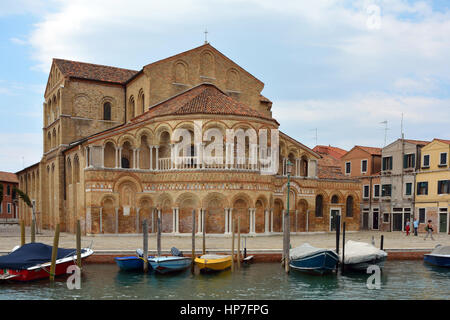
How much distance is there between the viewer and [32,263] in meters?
16.8

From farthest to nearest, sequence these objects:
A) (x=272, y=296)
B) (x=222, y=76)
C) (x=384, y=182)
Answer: (x=384, y=182), (x=222, y=76), (x=272, y=296)

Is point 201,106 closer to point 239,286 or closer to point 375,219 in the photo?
point 239,286

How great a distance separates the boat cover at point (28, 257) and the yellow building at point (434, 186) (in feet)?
96.2

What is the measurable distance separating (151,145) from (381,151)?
23836 millimetres

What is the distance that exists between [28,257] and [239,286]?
8.04 metres

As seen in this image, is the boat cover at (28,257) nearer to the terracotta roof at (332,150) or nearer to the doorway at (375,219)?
the doorway at (375,219)

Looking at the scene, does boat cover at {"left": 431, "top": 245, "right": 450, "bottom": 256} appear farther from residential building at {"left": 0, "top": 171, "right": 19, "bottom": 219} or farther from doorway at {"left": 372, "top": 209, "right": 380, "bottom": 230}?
residential building at {"left": 0, "top": 171, "right": 19, "bottom": 219}

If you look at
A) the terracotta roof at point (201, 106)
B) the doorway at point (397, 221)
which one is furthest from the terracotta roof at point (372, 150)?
the terracotta roof at point (201, 106)

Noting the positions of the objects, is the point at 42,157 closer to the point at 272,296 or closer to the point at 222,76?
the point at 222,76

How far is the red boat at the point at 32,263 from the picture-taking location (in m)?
16.5

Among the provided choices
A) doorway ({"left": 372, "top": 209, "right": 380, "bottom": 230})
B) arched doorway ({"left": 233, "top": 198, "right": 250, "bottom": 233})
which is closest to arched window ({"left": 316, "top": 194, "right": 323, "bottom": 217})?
arched doorway ({"left": 233, "top": 198, "right": 250, "bottom": 233})
